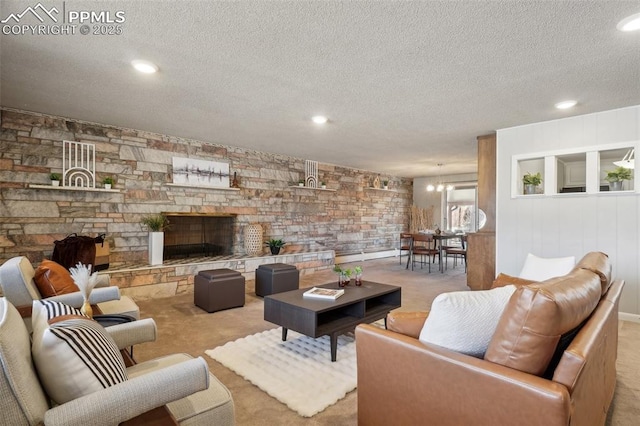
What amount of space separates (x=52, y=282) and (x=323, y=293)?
81.0 inches

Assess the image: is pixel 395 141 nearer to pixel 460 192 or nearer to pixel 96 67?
pixel 96 67

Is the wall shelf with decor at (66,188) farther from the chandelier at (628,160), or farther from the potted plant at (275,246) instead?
the chandelier at (628,160)

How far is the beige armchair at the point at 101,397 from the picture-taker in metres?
0.91

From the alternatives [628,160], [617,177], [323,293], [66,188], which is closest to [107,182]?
[66,188]

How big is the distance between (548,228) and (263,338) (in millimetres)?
3765

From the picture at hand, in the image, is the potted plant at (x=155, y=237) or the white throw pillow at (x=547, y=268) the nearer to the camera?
the white throw pillow at (x=547, y=268)

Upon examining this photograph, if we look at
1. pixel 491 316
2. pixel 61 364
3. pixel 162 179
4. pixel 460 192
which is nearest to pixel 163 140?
pixel 162 179

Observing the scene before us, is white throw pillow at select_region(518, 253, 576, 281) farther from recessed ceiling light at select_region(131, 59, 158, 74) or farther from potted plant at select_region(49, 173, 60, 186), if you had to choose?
potted plant at select_region(49, 173, 60, 186)

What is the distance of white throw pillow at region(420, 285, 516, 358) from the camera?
1365 millimetres

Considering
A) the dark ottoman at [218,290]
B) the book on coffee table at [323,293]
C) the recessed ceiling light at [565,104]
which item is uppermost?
the recessed ceiling light at [565,104]

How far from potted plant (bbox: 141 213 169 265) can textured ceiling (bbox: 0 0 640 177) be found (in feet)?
4.44

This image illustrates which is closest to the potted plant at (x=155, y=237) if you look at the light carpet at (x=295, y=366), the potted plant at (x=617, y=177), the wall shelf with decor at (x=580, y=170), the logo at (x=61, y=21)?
the light carpet at (x=295, y=366)

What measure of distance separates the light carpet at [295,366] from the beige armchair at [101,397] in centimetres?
80

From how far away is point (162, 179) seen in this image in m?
5.11
